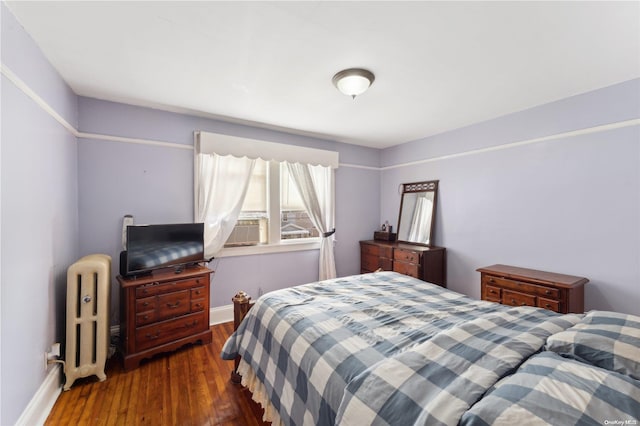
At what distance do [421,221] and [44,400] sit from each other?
4.17 m

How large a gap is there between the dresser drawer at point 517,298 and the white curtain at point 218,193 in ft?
10.1

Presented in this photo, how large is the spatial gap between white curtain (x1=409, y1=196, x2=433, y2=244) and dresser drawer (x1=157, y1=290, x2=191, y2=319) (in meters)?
3.12

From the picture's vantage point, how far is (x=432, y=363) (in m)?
1.09

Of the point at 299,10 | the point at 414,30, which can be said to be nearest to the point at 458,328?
the point at 414,30

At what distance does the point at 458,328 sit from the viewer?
1341mm

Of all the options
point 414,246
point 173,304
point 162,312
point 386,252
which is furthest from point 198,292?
point 414,246

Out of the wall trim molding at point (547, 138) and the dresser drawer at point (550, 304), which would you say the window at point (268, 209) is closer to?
the wall trim molding at point (547, 138)

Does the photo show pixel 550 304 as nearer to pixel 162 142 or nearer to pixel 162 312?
pixel 162 312

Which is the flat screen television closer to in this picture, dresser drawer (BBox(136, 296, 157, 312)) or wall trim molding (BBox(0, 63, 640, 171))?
dresser drawer (BBox(136, 296, 157, 312))

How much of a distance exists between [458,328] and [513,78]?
2136mm

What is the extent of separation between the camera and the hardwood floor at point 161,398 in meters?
1.77

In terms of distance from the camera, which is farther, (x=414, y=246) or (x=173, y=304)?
(x=414, y=246)

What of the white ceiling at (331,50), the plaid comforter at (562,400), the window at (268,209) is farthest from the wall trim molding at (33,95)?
the plaid comforter at (562,400)

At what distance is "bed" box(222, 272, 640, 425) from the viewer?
0.82 m
